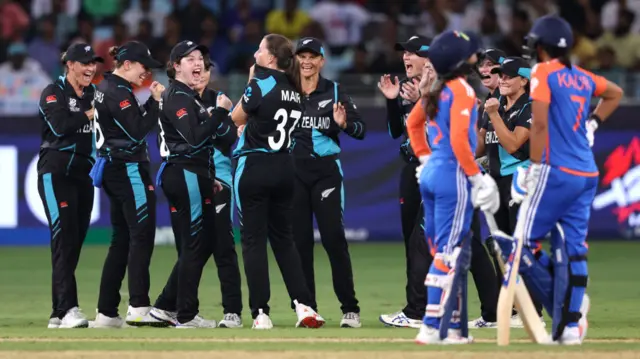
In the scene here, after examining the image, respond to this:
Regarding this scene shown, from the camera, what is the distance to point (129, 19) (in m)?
20.7

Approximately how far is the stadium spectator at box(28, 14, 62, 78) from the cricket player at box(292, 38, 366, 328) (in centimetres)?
969

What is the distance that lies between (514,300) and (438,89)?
154cm

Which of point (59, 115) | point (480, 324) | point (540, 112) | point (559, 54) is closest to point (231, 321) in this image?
point (480, 324)

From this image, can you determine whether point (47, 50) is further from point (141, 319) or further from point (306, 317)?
point (306, 317)

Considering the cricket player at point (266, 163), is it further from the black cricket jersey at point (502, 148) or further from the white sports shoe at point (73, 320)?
the black cricket jersey at point (502, 148)

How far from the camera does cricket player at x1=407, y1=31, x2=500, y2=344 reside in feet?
27.2

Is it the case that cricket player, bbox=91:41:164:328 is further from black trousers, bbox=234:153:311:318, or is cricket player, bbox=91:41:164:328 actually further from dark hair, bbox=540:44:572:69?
dark hair, bbox=540:44:572:69

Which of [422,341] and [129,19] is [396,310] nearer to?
[422,341]

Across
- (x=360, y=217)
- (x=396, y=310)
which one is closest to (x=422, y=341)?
(x=396, y=310)

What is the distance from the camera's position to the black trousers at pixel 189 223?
400 inches

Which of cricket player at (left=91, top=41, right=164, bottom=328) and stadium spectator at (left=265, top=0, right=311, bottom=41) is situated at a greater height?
stadium spectator at (left=265, top=0, right=311, bottom=41)

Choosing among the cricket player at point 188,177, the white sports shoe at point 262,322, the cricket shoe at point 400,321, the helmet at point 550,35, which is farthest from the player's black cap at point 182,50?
the helmet at point 550,35

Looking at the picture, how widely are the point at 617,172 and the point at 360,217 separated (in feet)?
11.5

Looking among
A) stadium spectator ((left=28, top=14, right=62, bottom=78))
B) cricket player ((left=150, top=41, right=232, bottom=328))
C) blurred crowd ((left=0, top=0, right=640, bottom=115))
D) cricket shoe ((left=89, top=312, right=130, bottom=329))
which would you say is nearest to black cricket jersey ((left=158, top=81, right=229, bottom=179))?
cricket player ((left=150, top=41, right=232, bottom=328))
